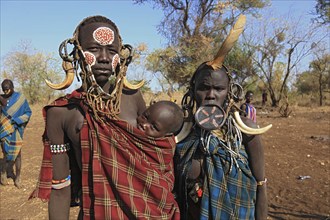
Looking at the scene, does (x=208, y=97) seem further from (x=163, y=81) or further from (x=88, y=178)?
(x=163, y=81)

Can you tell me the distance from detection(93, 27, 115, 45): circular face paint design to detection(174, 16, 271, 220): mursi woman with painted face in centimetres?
52

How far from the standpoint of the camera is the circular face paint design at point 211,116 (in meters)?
1.82

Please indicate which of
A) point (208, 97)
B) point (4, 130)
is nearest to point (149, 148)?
point (208, 97)

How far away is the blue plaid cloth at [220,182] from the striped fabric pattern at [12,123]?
4.98 m

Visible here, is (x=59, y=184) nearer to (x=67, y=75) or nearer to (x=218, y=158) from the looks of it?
(x=67, y=75)

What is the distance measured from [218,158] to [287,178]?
4.88 meters

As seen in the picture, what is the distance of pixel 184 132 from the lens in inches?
77.7

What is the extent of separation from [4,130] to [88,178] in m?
5.11

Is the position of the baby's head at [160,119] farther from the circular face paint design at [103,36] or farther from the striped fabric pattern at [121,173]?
the circular face paint design at [103,36]

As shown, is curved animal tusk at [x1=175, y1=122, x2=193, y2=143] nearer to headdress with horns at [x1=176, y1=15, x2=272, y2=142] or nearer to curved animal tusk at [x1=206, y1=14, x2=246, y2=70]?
headdress with horns at [x1=176, y1=15, x2=272, y2=142]

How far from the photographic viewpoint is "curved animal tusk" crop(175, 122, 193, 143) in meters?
1.95

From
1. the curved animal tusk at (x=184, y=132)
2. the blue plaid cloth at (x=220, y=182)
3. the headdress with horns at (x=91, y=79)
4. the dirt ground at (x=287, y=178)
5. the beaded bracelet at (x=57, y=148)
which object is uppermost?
the headdress with horns at (x=91, y=79)

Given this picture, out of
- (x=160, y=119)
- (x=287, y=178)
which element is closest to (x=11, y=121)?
(x=287, y=178)

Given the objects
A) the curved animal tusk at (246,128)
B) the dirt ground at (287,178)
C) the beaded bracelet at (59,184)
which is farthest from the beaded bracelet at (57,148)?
the dirt ground at (287,178)
